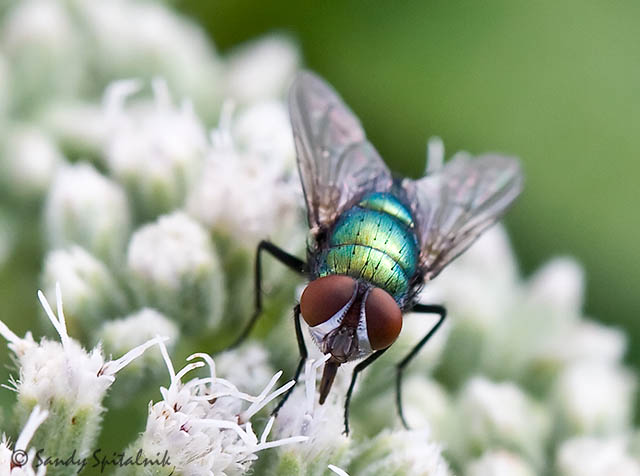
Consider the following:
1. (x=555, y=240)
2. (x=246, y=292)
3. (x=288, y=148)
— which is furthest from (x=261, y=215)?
(x=555, y=240)

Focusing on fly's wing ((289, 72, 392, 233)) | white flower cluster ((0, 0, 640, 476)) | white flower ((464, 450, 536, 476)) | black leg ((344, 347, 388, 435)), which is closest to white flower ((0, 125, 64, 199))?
white flower cluster ((0, 0, 640, 476))

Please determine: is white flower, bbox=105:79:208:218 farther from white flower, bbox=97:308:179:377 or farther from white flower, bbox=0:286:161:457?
white flower, bbox=0:286:161:457

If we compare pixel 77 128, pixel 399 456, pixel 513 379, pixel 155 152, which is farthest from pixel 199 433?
pixel 77 128

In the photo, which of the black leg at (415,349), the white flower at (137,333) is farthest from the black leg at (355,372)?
the white flower at (137,333)

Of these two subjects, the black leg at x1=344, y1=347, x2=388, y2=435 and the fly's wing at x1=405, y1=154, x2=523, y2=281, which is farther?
the fly's wing at x1=405, y1=154, x2=523, y2=281

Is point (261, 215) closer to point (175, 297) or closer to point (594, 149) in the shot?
point (175, 297)

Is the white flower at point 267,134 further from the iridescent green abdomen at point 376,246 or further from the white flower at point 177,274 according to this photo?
the iridescent green abdomen at point 376,246
